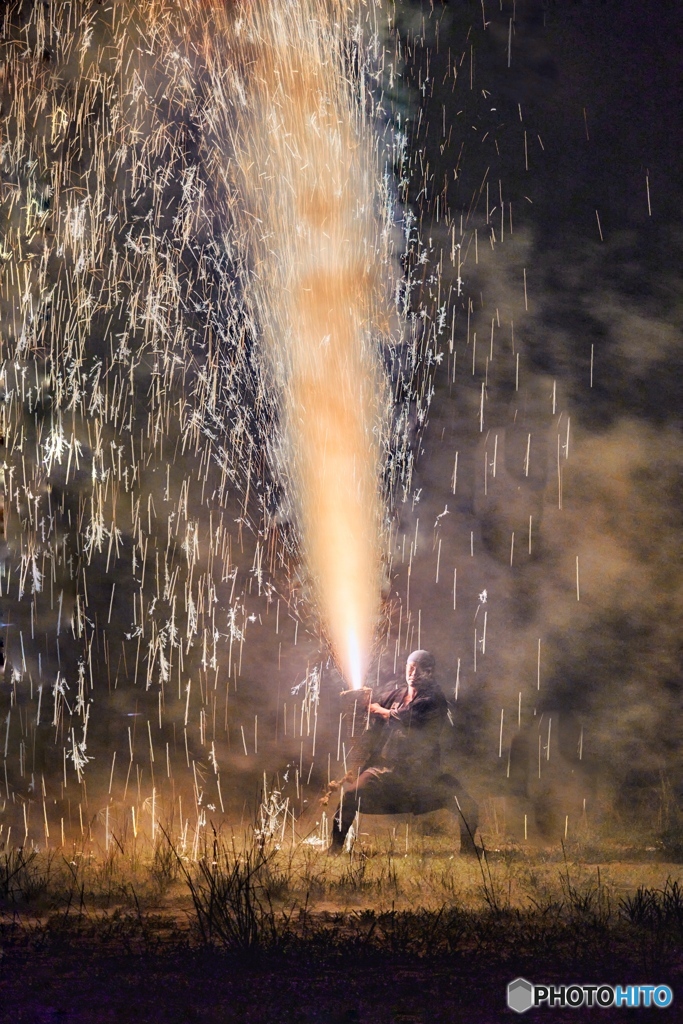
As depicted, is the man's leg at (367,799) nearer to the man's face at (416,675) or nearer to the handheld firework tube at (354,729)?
the handheld firework tube at (354,729)

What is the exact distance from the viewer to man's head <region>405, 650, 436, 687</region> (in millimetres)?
3439

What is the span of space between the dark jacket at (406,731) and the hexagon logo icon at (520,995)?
44.7 inches

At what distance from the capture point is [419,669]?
3457 mm

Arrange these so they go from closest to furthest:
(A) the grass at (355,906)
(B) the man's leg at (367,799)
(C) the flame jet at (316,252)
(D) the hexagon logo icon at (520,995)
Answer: (D) the hexagon logo icon at (520,995) < (A) the grass at (355,906) < (B) the man's leg at (367,799) < (C) the flame jet at (316,252)

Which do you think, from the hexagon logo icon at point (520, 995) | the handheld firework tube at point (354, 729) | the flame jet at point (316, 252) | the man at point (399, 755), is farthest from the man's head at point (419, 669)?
the hexagon logo icon at point (520, 995)

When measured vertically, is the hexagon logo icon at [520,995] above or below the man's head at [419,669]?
below

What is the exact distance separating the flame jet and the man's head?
0.69 meters

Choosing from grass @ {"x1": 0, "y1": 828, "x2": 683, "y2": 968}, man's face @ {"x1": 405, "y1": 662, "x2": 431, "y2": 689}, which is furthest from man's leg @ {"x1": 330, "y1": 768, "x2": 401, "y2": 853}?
man's face @ {"x1": 405, "y1": 662, "x2": 431, "y2": 689}

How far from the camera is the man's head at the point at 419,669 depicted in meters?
3.44

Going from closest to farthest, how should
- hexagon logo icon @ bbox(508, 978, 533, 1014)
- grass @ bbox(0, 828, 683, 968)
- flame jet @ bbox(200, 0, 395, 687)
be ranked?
hexagon logo icon @ bbox(508, 978, 533, 1014)
grass @ bbox(0, 828, 683, 968)
flame jet @ bbox(200, 0, 395, 687)

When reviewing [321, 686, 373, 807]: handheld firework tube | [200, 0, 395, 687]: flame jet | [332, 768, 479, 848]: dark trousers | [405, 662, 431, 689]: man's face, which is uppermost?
[200, 0, 395, 687]: flame jet

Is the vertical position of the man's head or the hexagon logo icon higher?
the man's head

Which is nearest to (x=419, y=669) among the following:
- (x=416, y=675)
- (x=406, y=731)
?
(x=416, y=675)

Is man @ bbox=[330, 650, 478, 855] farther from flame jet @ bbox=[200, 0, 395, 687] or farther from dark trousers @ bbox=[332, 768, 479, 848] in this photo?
flame jet @ bbox=[200, 0, 395, 687]
